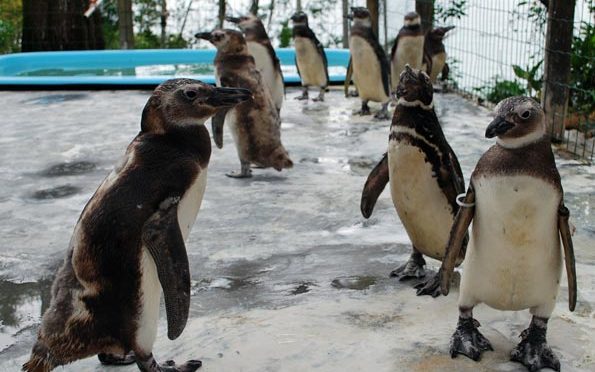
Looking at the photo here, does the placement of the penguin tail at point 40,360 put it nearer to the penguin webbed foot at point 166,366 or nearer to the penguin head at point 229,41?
the penguin webbed foot at point 166,366

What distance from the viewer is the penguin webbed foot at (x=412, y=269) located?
3.19 meters

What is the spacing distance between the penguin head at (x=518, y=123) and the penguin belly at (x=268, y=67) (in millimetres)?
4021

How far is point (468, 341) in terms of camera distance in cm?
253

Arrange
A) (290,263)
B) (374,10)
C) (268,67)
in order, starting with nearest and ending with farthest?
(290,263) → (268,67) → (374,10)

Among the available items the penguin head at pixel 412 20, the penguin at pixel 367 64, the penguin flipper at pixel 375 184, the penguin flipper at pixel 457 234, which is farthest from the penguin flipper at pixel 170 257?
the penguin head at pixel 412 20

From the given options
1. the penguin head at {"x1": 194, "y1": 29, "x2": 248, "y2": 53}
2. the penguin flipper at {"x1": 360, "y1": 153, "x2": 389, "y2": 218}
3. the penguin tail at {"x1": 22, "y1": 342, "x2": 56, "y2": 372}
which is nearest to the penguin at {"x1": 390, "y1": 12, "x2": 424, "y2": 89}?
the penguin head at {"x1": 194, "y1": 29, "x2": 248, "y2": 53}

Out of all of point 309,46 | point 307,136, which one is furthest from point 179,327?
point 309,46

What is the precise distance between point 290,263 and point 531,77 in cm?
368

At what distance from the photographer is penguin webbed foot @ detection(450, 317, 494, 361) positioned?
250 cm

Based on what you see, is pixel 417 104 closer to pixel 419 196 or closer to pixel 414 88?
pixel 414 88

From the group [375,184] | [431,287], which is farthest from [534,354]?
[375,184]

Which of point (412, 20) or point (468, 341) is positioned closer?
point (468, 341)

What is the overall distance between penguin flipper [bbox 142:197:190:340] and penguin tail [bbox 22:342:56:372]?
1.12ft

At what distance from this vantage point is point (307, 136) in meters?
6.11
